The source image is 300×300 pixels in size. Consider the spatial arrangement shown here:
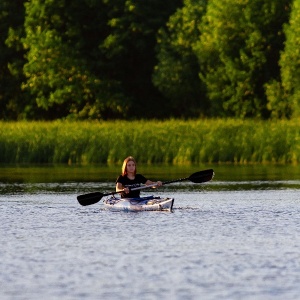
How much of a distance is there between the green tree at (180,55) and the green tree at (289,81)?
6.33 m

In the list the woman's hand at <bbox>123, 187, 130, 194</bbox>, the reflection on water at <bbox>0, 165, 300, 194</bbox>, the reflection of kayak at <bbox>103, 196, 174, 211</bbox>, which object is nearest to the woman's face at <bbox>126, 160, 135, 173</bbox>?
the woman's hand at <bbox>123, 187, 130, 194</bbox>

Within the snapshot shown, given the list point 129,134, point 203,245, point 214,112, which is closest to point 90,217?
point 203,245

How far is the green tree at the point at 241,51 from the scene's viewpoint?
70125 millimetres

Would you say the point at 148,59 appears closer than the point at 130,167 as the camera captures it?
No

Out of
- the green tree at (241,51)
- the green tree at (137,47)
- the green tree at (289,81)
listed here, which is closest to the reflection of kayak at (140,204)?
the green tree at (289,81)

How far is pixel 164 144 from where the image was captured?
4862 cm

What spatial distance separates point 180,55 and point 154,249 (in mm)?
57886

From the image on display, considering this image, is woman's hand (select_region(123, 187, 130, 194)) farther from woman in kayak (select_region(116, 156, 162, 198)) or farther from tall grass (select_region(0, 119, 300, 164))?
tall grass (select_region(0, 119, 300, 164))

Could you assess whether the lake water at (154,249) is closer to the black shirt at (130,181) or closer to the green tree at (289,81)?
the black shirt at (130,181)

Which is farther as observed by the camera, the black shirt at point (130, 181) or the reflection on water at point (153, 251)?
the black shirt at point (130, 181)

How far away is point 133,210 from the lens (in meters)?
26.2

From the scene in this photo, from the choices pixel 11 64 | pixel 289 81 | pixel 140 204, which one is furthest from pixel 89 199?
pixel 11 64

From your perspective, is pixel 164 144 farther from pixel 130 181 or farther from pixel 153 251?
pixel 153 251

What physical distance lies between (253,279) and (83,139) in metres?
34.4
